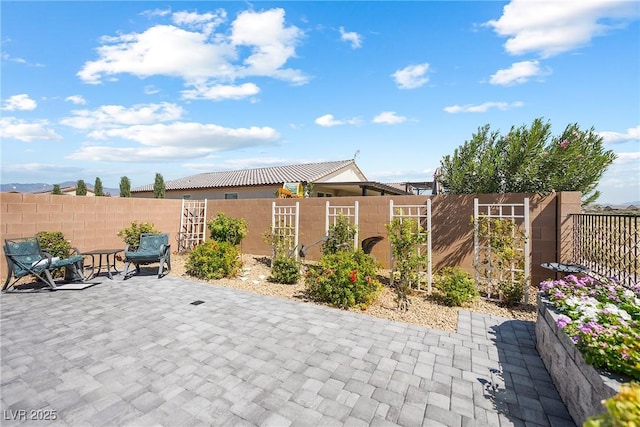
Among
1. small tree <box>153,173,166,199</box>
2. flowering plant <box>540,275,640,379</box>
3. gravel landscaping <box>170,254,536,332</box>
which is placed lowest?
gravel landscaping <box>170,254,536,332</box>

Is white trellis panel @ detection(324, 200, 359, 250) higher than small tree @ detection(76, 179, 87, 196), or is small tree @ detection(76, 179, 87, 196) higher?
small tree @ detection(76, 179, 87, 196)

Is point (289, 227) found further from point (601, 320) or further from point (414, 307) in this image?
point (601, 320)

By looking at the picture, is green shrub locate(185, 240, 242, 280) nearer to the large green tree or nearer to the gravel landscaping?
the gravel landscaping

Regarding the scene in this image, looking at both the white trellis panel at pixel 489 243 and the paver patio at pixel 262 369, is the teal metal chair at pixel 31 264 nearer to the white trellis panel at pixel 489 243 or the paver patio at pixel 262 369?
the paver patio at pixel 262 369

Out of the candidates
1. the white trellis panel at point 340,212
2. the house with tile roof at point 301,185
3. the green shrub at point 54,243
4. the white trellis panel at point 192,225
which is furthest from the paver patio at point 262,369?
the house with tile roof at point 301,185

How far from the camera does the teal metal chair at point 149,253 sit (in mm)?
7082

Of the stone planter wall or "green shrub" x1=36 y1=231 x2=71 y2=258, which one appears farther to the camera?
"green shrub" x1=36 y1=231 x2=71 y2=258

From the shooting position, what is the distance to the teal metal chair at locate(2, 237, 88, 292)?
5570mm

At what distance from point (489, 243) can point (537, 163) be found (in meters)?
2.48

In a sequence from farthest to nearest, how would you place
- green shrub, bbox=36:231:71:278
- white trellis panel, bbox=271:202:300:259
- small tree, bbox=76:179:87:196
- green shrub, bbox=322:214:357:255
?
small tree, bbox=76:179:87:196
white trellis panel, bbox=271:202:300:259
green shrub, bbox=322:214:357:255
green shrub, bbox=36:231:71:278

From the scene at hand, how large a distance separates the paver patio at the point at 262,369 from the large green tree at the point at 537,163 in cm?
375

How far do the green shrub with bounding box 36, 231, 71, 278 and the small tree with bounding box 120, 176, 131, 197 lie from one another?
2068cm

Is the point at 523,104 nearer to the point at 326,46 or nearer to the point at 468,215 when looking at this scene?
the point at 468,215

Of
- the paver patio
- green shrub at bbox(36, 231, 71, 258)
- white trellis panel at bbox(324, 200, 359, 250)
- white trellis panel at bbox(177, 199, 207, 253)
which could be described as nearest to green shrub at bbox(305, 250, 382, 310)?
the paver patio
